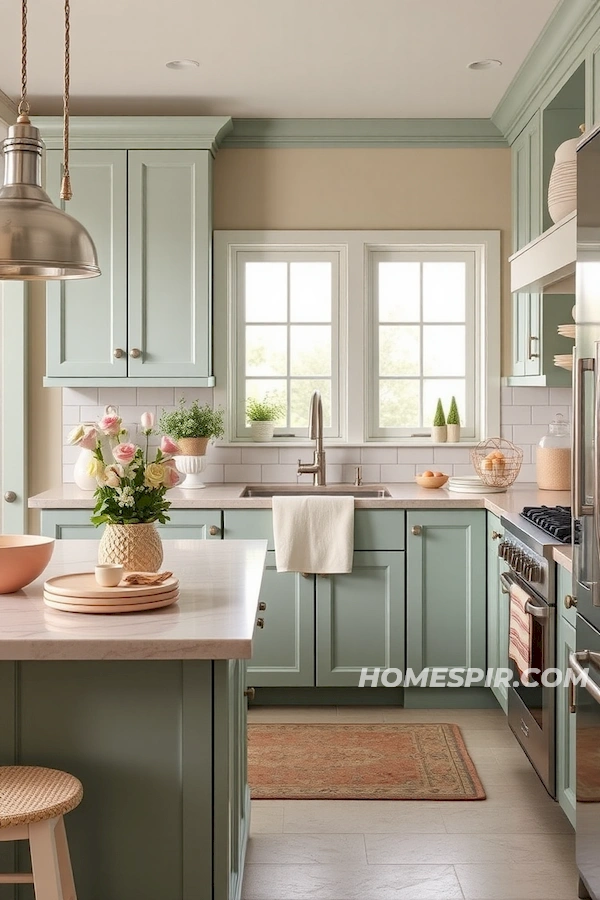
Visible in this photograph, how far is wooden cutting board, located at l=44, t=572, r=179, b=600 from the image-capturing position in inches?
86.7

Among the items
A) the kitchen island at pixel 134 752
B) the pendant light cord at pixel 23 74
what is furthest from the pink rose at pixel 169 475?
the pendant light cord at pixel 23 74

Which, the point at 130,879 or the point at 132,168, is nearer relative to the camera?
the point at 130,879

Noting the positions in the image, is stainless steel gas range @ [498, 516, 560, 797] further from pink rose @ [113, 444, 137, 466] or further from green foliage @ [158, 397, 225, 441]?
green foliage @ [158, 397, 225, 441]

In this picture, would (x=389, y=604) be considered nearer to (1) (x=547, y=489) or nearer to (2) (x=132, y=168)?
(1) (x=547, y=489)

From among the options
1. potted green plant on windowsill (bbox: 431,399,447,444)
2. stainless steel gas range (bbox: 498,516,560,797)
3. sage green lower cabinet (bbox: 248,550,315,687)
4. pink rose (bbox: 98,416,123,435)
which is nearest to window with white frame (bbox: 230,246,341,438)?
potted green plant on windowsill (bbox: 431,399,447,444)

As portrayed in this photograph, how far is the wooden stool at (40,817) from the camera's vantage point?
1.82 m

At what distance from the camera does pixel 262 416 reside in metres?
5.00

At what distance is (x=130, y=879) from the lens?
6.93 feet

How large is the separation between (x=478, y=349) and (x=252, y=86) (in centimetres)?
170

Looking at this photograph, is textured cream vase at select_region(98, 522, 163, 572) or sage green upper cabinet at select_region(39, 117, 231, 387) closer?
textured cream vase at select_region(98, 522, 163, 572)

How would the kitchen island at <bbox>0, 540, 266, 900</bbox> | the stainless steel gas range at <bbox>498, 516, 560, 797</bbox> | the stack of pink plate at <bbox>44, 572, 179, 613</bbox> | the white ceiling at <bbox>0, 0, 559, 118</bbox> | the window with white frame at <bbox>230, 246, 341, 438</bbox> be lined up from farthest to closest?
the window with white frame at <bbox>230, 246, 341, 438</bbox> → the white ceiling at <bbox>0, 0, 559, 118</bbox> → the stainless steel gas range at <bbox>498, 516, 560, 797</bbox> → the stack of pink plate at <bbox>44, 572, 179, 613</bbox> → the kitchen island at <bbox>0, 540, 266, 900</bbox>

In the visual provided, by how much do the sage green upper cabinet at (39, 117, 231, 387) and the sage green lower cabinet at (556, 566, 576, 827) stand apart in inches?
88.2

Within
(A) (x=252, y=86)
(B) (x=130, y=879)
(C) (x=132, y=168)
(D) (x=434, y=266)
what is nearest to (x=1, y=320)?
(C) (x=132, y=168)

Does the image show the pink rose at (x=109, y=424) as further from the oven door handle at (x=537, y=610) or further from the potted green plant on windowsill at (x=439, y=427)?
the potted green plant on windowsill at (x=439, y=427)
